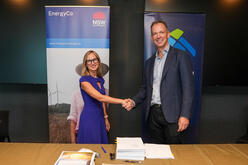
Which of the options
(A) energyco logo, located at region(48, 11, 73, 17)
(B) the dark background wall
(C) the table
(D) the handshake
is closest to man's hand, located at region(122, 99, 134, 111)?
(D) the handshake

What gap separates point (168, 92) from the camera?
7.41 ft

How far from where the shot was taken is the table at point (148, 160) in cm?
134

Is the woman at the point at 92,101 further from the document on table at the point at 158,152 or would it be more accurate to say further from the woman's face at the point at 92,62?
the document on table at the point at 158,152

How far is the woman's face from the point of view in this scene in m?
2.76

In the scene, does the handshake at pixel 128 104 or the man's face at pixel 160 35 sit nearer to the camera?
the man's face at pixel 160 35

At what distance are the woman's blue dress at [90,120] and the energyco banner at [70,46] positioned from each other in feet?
0.44

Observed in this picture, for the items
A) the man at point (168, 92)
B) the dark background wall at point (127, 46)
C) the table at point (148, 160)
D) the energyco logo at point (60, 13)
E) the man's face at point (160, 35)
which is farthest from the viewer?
the dark background wall at point (127, 46)

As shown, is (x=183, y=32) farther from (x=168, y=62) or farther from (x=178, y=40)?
(x=168, y=62)

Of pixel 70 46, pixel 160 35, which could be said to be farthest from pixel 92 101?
pixel 160 35

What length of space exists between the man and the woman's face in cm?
78

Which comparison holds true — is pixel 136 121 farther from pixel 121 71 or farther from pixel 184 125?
pixel 184 125

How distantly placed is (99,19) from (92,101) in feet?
3.79

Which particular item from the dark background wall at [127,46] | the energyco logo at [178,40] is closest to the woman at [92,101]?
the dark background wall at [127,46]

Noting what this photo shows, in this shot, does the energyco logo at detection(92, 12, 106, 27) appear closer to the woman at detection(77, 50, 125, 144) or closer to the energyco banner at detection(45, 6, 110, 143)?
the energyco banner at detection(45, 6, 110, 143)
